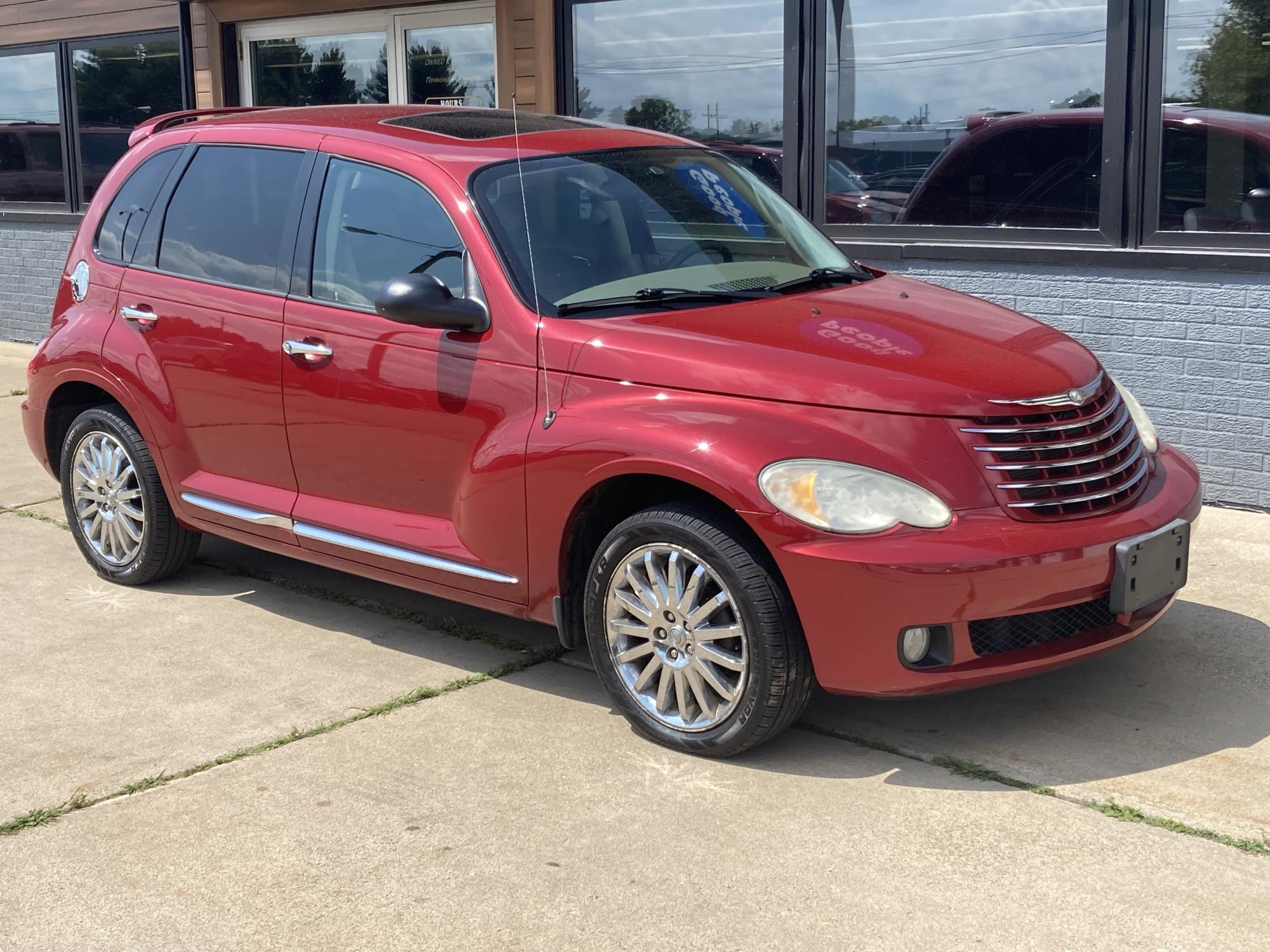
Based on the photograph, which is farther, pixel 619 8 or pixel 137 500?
pixel 619 8

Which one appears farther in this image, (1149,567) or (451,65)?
(451,65)

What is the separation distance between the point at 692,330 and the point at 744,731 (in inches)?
45.9

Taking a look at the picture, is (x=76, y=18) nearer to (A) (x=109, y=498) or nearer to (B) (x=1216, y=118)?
(A) (x=109, y=498)

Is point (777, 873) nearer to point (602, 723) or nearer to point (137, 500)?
point (602, 723)

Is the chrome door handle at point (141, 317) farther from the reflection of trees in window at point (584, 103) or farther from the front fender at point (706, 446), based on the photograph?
the reflection of trees in window at point (584, 103)

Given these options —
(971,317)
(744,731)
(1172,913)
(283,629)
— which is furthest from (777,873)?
(283,629)

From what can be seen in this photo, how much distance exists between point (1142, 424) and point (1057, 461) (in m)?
0.93

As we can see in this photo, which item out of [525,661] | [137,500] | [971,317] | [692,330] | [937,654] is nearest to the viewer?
[937,654]

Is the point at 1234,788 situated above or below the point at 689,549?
below

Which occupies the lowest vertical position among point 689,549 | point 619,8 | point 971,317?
point 689,549

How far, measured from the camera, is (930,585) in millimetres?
3715

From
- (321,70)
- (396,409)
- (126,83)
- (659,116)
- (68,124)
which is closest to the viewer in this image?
(396,409)

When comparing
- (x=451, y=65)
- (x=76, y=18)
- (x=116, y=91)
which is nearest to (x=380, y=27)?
(x=451, y=65)

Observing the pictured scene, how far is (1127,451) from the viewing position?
4305 mm
